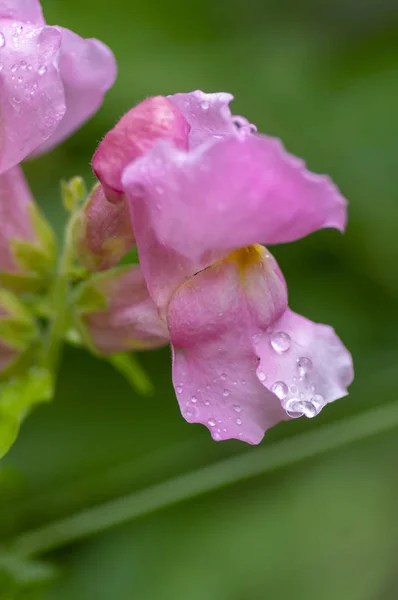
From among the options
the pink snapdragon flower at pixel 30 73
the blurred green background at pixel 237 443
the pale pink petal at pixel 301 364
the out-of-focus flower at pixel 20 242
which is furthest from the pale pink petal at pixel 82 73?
the blurred green background at pixel 237 443

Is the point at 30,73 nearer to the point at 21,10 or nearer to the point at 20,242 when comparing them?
the point at 21,10

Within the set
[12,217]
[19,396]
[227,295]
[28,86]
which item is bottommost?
[19,396]

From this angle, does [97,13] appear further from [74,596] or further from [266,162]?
[266,162]

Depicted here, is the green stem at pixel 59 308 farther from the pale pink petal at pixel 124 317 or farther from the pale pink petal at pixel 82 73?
the pale pink petal at pixel 82 73

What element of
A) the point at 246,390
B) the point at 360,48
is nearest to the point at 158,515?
the point at 246,390

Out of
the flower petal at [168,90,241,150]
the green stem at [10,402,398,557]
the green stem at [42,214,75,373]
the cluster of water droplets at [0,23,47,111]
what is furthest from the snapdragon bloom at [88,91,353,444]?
the green stem at [10,402,398,557]

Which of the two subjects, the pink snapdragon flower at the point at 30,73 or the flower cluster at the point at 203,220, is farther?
the pink snapdragon flower at the point at 30,73

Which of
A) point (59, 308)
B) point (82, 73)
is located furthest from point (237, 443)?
point (82, 73)
